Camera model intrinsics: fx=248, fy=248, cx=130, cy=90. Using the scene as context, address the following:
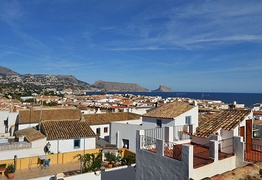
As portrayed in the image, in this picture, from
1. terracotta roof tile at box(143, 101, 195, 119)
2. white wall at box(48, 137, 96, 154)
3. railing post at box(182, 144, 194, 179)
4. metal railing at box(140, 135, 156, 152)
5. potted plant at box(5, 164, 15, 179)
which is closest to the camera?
railing post at box(182, 144, 194, 179)

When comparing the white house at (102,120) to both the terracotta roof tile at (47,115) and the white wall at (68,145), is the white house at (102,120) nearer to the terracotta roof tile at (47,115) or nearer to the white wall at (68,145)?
the terracotta roof tile at (47,115)

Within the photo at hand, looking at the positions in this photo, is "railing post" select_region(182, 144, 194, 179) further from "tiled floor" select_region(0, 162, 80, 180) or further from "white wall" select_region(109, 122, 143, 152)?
"white wall" select_region(109, 122, 143, 152)

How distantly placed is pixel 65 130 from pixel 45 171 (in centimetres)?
605

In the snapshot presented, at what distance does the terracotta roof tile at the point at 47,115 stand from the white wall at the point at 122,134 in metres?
11.1

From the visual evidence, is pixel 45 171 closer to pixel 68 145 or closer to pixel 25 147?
pixel 25 147

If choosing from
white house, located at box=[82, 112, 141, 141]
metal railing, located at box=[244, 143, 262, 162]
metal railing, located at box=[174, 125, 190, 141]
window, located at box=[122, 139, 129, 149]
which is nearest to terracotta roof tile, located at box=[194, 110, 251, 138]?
metal railing, located at box=[174, 125, 190, 141]

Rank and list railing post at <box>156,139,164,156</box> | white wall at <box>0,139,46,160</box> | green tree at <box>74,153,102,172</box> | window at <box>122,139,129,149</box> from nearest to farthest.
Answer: railing post at <box>156,139,164,156</box> < green tree at <box>74,153,102,172</box> < white wall at <box>0,139,46,160</box> < window at <box>122,139,129,149</box>

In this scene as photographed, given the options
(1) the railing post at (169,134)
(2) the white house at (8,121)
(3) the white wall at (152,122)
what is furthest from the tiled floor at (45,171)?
(2) the white house at (8,121)

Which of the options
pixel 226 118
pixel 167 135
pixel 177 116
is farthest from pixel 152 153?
pixel 177 116

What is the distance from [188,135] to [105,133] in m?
24.1

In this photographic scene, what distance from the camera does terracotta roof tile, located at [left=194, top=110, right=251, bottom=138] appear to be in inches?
515

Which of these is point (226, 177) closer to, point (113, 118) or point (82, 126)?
Result: point (82, 126)

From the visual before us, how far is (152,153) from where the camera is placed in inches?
402

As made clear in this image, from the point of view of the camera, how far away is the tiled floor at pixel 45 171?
1848 cm
